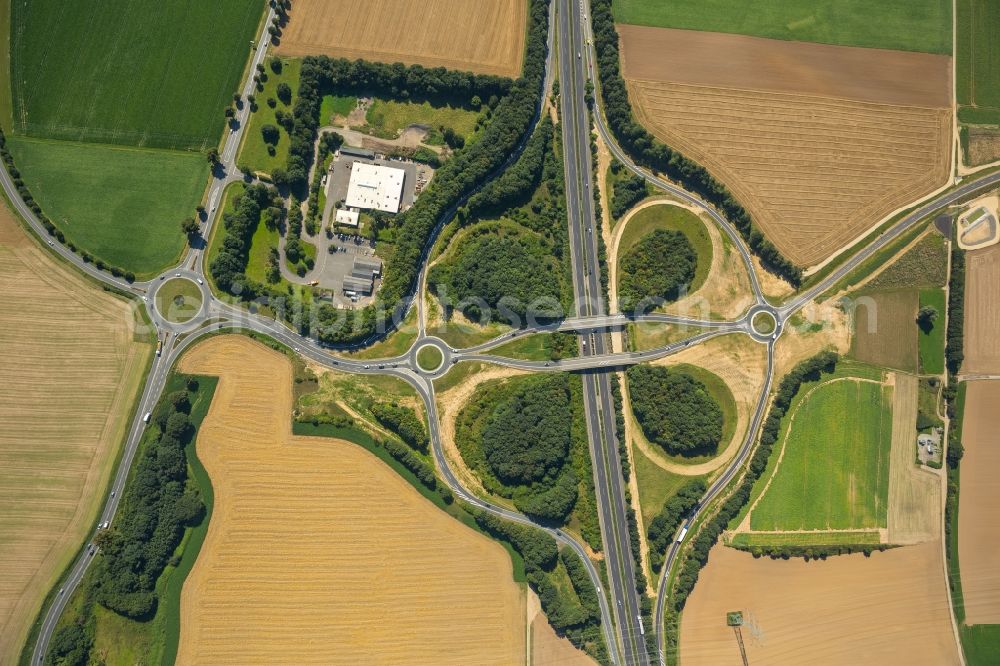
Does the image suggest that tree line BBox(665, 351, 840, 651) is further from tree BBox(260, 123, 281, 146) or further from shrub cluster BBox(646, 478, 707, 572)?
tree BBox(260, 123, 281, 146)

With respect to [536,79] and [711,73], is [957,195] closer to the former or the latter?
[711,73]

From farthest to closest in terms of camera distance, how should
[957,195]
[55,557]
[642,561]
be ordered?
[957,195]
[642,561]
[55,557]

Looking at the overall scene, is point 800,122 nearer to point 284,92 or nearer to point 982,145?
point 982,145

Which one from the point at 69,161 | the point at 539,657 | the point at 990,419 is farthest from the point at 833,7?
the point at 69,161

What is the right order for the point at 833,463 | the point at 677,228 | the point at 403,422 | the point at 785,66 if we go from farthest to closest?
1. the point at 785,66
2. the point at 677,228
3. the point at 833,463
4. the point at 403,422

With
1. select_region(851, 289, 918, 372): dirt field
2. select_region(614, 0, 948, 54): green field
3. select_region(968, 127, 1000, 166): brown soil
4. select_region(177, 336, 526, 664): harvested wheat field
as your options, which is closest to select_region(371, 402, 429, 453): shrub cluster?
select_region(177, 336, 526, 664): harvested wheat field

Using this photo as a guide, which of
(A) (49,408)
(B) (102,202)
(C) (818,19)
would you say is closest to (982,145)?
(C) (818,19)
